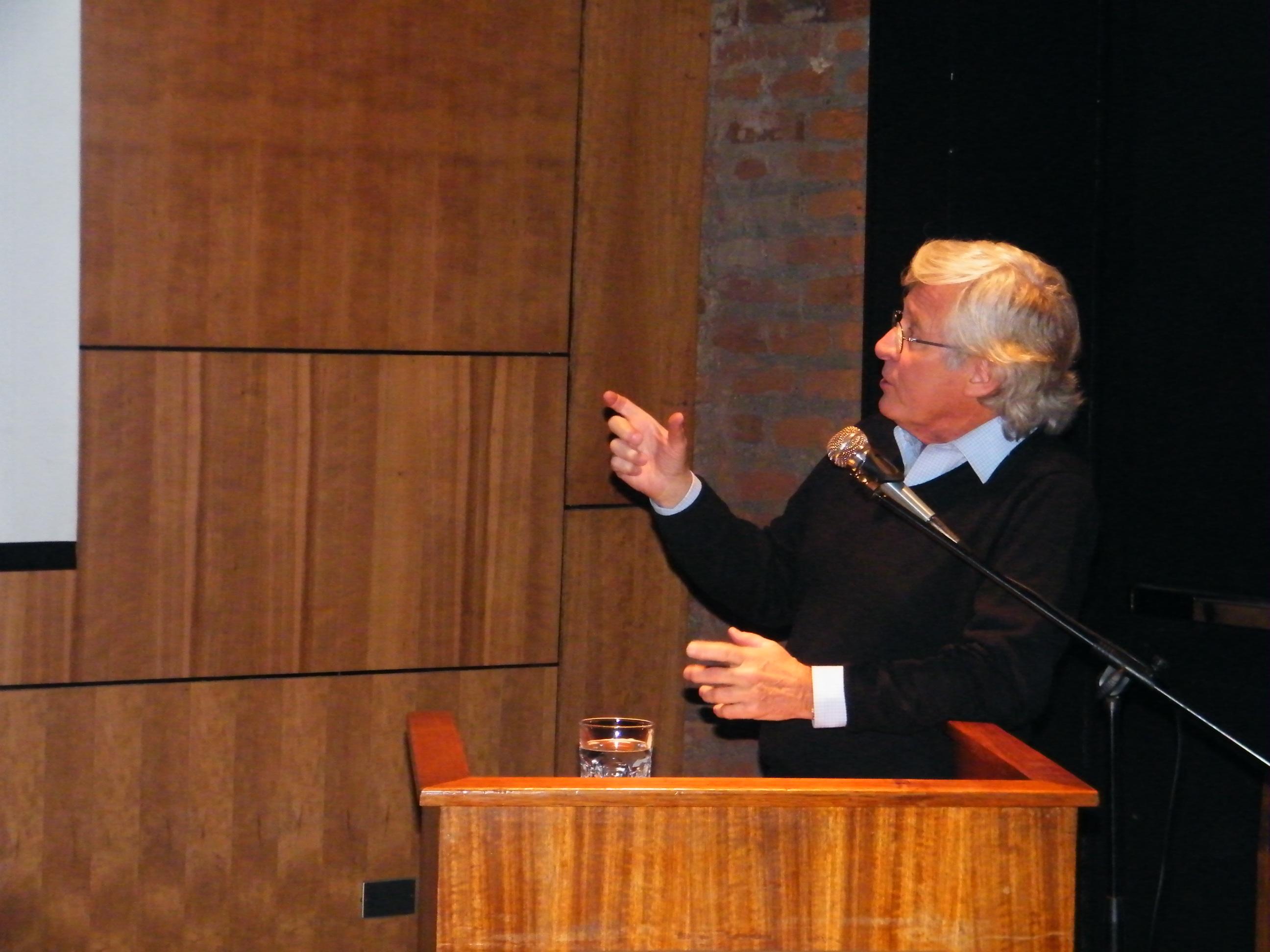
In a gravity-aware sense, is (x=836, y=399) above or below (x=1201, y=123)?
below

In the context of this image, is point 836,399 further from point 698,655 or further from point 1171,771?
point 698,655

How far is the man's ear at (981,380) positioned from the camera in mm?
2029

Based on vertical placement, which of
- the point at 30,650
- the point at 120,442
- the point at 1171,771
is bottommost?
the point at 1171,771

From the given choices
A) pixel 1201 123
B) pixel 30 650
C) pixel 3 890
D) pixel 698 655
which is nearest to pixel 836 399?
pixel 1201 123

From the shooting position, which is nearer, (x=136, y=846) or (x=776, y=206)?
(x=136, y=846)

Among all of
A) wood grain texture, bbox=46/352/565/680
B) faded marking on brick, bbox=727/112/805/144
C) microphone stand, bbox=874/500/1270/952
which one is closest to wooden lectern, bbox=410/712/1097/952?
microphone stand, bbox=874/500/1270/952

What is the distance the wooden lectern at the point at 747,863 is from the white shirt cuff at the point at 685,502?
72 centimetres

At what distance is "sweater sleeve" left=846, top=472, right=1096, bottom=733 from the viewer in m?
1.78

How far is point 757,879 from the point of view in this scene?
1440mm

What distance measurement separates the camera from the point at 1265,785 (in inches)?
106

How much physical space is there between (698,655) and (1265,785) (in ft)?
5.25

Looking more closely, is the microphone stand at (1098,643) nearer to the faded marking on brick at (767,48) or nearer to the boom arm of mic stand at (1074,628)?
the boom arm of mic stand at (1074,628)

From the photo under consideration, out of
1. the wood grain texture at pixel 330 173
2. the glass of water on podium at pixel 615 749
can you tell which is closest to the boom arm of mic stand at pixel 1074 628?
the glass of water on podium at pixel 615 749

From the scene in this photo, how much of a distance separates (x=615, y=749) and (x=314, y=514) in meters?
1.36
